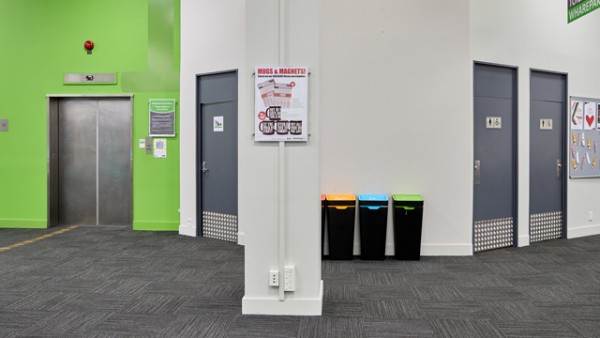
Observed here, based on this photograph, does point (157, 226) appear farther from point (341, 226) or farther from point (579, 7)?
point (579, 7)

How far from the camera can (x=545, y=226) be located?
5.30m

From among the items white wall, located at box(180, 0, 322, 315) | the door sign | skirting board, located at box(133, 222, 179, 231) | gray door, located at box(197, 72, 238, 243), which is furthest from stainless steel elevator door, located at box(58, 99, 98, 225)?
white wall, located at box(180, 0, 322, 315)

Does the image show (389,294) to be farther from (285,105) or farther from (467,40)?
(467,40)

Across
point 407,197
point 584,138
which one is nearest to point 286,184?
point 407,197

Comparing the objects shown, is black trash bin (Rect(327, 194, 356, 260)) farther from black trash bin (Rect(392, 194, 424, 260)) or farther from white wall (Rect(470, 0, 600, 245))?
white wall (Rect(470, 0, 600, 245))

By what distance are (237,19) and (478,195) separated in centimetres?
368

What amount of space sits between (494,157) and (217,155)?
351 cm

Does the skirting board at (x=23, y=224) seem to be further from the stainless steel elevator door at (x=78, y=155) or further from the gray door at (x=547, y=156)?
the gray door at (x=547, y=156)

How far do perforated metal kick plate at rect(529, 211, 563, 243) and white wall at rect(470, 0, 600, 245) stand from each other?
136 millimetres

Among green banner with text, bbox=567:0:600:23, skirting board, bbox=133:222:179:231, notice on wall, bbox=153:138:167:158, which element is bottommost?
skirting board, bbox=133:222:179:231

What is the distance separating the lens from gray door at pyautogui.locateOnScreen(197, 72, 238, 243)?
5.29 m

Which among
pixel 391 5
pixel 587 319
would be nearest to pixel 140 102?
pixel 391 5

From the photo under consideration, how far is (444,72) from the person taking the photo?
455cm

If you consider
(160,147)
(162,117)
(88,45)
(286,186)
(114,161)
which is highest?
(88,45)
